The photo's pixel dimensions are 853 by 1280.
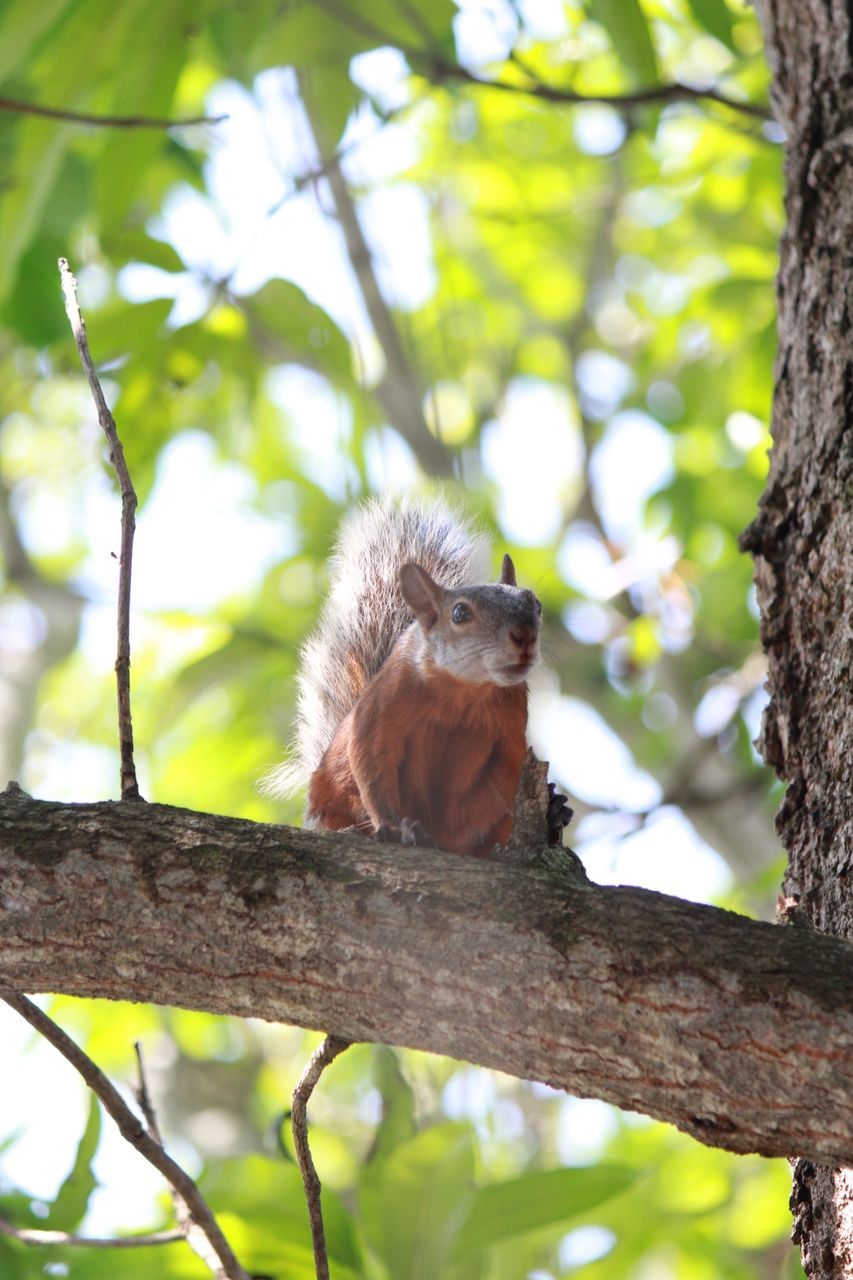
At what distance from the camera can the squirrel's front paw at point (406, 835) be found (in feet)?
6.91

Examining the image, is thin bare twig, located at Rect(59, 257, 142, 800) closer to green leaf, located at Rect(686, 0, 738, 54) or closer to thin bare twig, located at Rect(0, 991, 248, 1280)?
thin bare twig, located at Rect(0, 991, 248, 1280)

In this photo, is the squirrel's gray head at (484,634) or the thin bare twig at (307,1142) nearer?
the thin bare twig at (307,1142)

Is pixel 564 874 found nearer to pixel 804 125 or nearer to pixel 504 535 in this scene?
pixel 804 125

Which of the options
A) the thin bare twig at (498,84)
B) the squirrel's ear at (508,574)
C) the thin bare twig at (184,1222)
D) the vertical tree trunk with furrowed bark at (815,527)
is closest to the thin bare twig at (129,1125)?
the thin bare twig at (184,1222)

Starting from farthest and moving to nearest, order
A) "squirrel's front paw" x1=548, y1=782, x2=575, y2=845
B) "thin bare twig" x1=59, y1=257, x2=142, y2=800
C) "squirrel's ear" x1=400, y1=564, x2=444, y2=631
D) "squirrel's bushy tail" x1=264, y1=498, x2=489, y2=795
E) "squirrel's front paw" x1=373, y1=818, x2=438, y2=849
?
"squirrel's bushy tail" x1=264, y1=498, x2=489, y2=795
"squirrel's ear" x1=400, y1=564, x2=444, y2=631
"squirrel's front paw" x1=373, y1=818, x2=438, y2=849
"squirrel's front paw" x1=548, y1=782, x2=575, y2=845
"thin bare twig" x1=59, y1=257, x2=142, y2=800

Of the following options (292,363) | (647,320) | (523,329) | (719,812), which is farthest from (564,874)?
(523,329)

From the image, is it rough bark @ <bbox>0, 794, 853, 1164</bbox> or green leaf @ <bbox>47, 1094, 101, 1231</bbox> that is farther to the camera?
green leaf @ <bbox>47, 1094, 101, 1231</bbox>

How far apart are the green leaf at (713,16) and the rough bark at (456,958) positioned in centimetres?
180

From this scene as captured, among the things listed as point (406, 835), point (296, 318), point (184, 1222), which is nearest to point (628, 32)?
point (296, 318)

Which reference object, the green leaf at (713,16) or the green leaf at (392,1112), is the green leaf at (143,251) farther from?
the green leaf at (392,1112)

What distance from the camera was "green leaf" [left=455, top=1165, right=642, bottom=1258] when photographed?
2053 mm

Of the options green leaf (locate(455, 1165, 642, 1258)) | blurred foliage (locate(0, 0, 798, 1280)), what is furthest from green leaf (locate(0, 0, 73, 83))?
green leaf (locate(455, 1165, 642, 1258))

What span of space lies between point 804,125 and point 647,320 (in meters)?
3.69

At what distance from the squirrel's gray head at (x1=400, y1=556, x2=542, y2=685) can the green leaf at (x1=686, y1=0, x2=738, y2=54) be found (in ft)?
3.78
